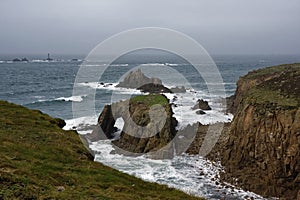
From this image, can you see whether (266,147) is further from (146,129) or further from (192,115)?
(192,115)

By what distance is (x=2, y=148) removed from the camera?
15148 mm

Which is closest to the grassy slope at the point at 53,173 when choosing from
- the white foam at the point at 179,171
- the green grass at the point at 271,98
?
the white foam at the point at 179,171

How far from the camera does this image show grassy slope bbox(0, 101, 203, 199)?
11.0 metres

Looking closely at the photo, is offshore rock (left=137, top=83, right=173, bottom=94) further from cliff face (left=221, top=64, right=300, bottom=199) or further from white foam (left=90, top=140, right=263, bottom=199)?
cliff face (left=221, top=64, right=300, bottom=199)

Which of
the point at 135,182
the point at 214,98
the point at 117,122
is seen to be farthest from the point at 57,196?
the point at 214,98

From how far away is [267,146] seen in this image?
94.4ft

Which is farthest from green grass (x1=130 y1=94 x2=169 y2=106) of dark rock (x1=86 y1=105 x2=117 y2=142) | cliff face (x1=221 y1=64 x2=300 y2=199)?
cliff face (x1=221 y1=64 x2=300 y2=199)

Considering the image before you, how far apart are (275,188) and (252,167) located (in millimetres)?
3238

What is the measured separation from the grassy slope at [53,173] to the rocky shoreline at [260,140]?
15.4 metres

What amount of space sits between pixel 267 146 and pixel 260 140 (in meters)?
0.98

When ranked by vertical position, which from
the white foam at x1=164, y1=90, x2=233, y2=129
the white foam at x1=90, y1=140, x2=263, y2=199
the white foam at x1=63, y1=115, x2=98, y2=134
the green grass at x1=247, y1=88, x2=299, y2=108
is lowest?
the white foam at x1=90, y1=140, x2=263, y2=199

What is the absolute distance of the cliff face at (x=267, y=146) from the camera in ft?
87.1

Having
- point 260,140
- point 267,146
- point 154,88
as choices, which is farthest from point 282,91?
point 154,88

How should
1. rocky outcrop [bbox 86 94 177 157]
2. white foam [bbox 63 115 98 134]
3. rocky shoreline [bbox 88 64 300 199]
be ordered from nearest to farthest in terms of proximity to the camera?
rocky shoreline [bbox 88 64 300 199] < rocky outcrop [bbox 86 94 177 157] < white foam [bbox 63 115 98 134]
